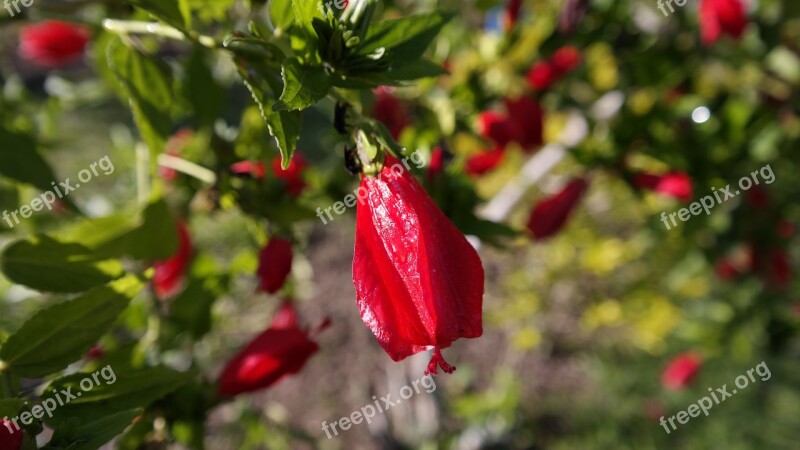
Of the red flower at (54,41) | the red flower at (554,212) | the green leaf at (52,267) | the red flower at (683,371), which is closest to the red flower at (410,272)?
the green leaf at (52,267)

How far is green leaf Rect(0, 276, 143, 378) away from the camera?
0.46 metres

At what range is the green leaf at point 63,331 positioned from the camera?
46 centimetres

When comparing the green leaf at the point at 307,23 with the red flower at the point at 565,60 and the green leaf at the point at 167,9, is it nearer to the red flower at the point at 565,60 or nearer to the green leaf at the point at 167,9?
the green leaf at the point at 167,9

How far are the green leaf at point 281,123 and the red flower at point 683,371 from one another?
190cm

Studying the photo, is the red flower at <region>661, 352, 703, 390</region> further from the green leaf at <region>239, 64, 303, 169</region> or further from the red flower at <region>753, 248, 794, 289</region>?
the green leaf at <region>239, 64, 303, 169</region>

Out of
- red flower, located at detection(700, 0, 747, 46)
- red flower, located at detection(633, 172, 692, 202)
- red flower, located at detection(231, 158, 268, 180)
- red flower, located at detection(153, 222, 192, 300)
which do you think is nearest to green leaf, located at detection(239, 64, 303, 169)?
red flower, located at detection(231, 158, 268, 180)

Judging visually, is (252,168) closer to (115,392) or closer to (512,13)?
(115,392)

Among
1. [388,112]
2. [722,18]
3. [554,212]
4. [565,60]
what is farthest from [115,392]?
[722,18]

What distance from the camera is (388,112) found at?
2.51 feet

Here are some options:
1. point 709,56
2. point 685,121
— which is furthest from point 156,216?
point 709,56

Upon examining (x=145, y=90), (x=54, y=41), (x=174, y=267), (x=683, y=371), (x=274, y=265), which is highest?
(x=145, y=90)

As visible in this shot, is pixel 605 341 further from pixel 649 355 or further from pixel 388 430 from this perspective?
pixel 388 430

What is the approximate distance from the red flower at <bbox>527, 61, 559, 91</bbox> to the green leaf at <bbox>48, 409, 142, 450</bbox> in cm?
90

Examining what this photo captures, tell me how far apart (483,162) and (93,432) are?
0.80 meters
